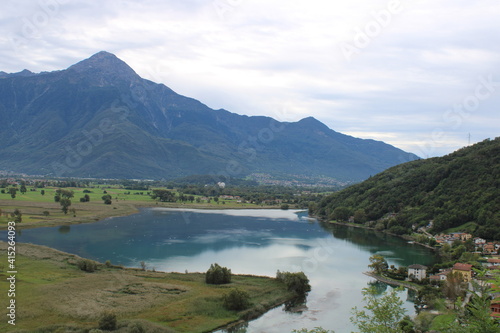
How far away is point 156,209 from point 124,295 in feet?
→ 203

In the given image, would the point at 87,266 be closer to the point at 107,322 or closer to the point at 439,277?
the point at 107,322

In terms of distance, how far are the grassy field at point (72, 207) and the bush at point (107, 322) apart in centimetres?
3968

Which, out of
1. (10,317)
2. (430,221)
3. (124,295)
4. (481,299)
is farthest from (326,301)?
(430,221)

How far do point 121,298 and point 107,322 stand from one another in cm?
542

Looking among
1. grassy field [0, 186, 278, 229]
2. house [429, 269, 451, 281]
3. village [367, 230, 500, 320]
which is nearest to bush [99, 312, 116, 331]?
village [367, 230, 500, 320]

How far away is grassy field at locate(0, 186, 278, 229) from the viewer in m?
61.8

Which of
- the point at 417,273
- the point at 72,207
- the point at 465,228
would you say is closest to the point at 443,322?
the point at 417,273

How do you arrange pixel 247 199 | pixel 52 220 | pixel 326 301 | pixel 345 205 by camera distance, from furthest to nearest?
1. pixel 247 199
2. pixel 345 205
3. pixel 52 220
4. pixel 326 301

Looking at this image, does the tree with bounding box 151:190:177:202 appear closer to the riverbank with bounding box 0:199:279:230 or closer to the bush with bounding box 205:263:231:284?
the riverbank with bounding box 0:199:279:230

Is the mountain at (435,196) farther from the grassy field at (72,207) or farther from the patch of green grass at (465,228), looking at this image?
the grassy field at (72,207)

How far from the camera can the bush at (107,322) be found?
71.2 feet

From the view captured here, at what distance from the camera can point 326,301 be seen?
29781mm

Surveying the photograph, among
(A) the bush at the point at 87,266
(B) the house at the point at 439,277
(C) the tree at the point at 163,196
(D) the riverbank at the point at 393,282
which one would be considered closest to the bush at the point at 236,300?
(A) the bush at the point at 87,266

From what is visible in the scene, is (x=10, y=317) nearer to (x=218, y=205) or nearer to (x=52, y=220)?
(x=52, y=220)
